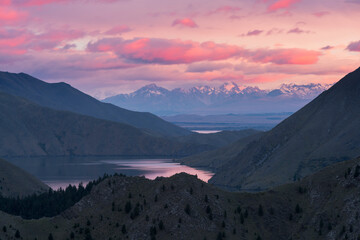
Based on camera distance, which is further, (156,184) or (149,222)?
(156,184)

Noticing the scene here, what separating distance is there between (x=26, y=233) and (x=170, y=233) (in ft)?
121

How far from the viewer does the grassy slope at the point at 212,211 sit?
424ft

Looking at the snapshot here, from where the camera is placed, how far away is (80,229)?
135 meters

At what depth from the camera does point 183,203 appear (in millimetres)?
134375

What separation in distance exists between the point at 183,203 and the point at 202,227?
8692 mm

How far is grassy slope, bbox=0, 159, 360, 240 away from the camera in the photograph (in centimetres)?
12912

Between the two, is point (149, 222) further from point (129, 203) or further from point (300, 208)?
point (300, 208)

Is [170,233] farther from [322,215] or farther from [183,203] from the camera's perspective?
[322,215]

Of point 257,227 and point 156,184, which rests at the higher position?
point 156,184

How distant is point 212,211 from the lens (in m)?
134

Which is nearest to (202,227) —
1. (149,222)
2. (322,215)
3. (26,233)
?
(149,222)

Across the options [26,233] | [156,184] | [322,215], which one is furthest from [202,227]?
[26,233]

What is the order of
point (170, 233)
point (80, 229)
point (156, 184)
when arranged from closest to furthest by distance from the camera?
point (170, 233), point (80, 229), point (156, 184)

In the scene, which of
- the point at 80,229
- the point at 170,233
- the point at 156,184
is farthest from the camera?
the point at 156,184
